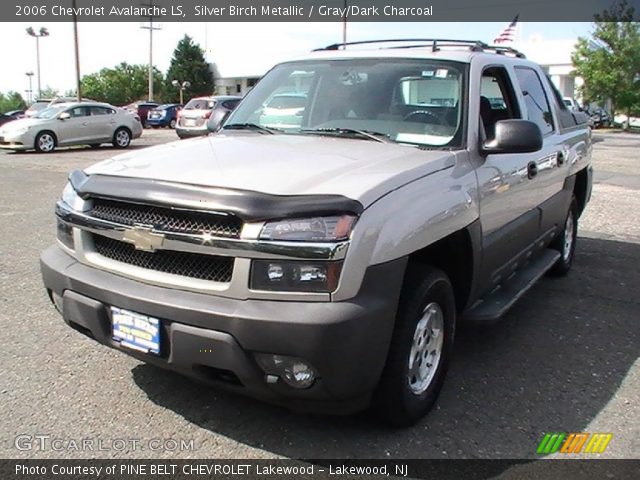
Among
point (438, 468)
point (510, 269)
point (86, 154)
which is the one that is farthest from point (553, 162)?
point (86, 154)

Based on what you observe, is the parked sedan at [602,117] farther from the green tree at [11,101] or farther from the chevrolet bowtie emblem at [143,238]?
the green tree at [11,101]

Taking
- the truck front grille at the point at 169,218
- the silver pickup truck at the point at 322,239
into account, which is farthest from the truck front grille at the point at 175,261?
the truck front grille at the point at 169,218

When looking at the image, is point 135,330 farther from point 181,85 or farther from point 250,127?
point 181,85

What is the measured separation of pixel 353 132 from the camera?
145 inches

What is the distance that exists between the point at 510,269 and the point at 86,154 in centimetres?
1611

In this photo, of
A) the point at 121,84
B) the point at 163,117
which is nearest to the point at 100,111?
the point at 163,117

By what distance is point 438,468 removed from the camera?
2.78 m

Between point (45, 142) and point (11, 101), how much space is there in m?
56.4

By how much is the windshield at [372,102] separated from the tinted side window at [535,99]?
1047 millimetres

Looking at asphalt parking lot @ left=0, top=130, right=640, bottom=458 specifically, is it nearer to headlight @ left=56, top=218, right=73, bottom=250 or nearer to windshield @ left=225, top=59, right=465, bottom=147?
headlight @ left=56, top=218, right=73, bottom=250

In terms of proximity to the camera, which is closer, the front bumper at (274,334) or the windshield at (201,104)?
the front bumper at (274,334)

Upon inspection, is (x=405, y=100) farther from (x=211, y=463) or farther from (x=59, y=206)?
(x=211, y=463)

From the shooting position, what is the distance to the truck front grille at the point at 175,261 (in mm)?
2637

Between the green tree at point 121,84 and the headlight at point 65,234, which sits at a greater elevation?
the green tree at point 121,84
